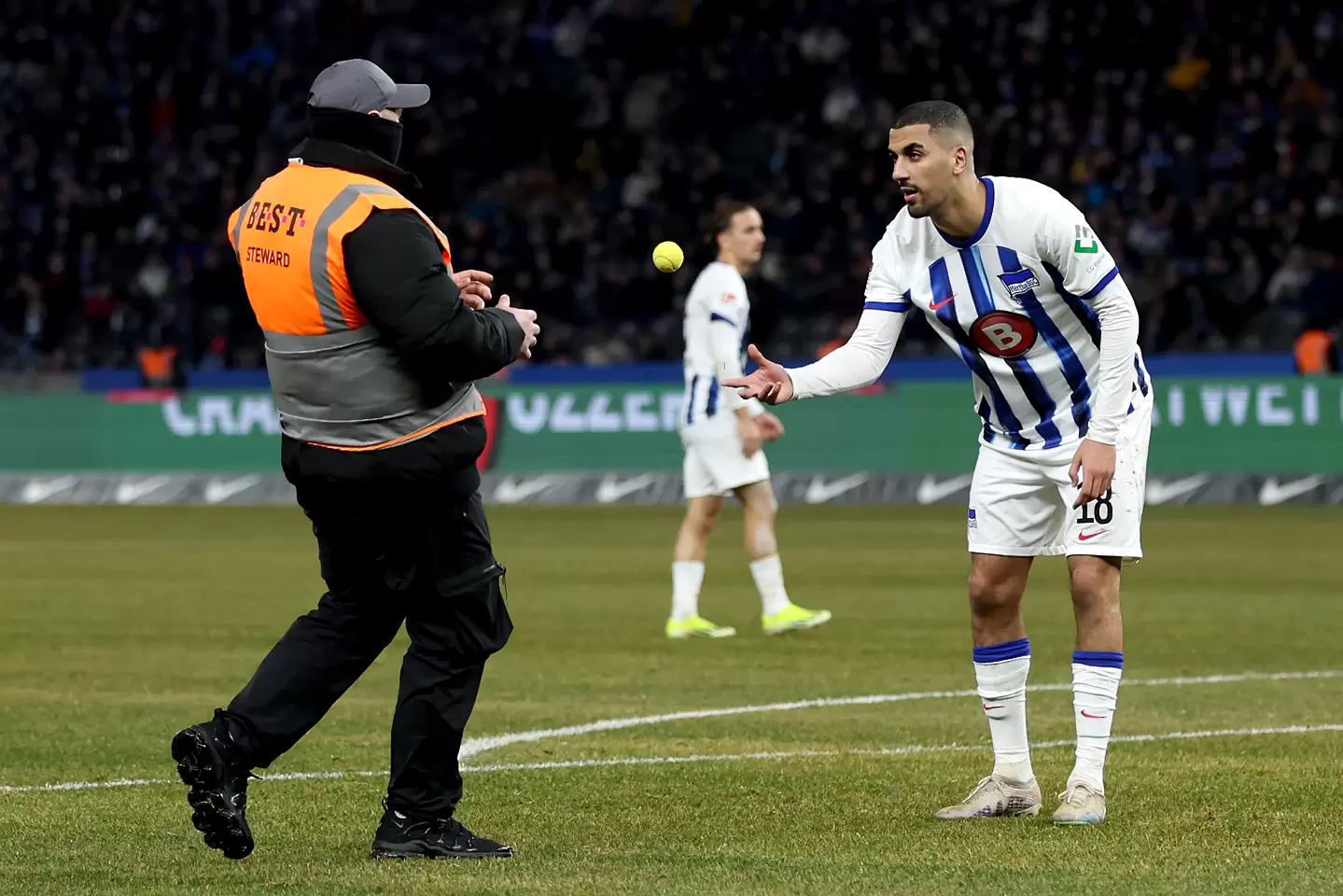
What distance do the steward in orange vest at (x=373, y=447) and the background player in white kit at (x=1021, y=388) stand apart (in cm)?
117

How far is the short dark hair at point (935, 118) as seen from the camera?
7.16 metres

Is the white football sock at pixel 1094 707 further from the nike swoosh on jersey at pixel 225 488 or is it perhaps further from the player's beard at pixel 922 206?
the nike swoosh on jersey at pixel 225 488

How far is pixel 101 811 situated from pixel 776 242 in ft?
80.7

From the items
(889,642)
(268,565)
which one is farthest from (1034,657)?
(268,565)

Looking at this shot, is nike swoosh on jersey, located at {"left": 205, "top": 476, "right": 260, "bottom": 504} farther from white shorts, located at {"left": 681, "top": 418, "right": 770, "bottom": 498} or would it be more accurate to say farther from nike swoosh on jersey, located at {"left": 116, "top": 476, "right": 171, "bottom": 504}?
white shorts, located at {"left": 681, "top": 418, "right": 770, "bottom": 498}

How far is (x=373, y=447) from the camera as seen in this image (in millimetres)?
6066

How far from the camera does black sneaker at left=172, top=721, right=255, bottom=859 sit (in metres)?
5.94

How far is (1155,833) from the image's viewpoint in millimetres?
6590

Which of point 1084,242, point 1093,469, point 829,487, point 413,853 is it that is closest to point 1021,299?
point 1084,242

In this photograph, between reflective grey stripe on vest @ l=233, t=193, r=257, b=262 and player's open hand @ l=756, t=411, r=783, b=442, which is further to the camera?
player's open hand @ l=756, t=411, r=783, b=442

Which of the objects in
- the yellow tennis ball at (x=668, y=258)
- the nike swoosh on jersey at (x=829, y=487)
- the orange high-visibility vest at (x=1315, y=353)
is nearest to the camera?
the yellow tennis ball at (x=668, y=258)

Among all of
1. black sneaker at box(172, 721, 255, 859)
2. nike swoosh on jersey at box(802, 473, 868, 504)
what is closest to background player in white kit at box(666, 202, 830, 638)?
black sneaker at box(172, 721, 255, 859)

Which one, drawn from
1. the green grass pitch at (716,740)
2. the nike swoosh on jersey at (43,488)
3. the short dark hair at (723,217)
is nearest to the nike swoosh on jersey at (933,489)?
the green grass pitch at (716,740)

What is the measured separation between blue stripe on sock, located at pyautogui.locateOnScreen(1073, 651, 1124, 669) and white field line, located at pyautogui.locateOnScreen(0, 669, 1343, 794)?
1.41 m
